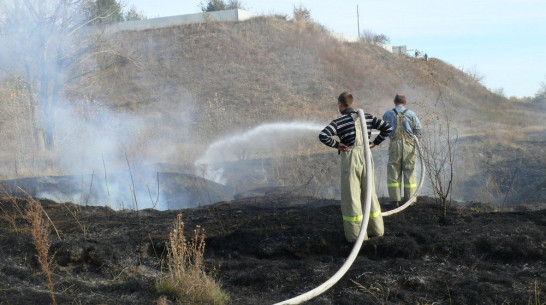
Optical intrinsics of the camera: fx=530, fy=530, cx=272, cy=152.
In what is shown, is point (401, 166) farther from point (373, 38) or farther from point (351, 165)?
point (373, 38)

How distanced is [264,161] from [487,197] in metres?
6.95

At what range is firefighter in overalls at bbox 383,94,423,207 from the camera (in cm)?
818

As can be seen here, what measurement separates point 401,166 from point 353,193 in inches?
110

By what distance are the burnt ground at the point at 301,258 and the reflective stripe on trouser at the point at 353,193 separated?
0.72ft

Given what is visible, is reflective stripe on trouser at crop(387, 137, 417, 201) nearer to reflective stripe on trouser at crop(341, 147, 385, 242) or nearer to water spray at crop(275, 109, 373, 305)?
reflective stripe on trouser at crop(341, 147, 385, 242)

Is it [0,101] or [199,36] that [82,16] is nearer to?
[0,101]

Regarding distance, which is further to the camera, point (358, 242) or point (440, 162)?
point (440, 162)

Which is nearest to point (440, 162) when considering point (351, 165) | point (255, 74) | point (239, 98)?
point (351, 165)

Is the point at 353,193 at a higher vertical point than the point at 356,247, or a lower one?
higher

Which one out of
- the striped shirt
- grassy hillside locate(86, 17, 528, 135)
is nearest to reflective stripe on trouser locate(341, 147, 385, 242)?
the striped shirt

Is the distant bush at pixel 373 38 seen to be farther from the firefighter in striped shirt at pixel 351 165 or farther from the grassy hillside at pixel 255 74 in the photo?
the firefighter in striped shirt at pixel 351 165

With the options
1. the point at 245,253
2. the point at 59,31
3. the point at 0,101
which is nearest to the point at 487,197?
the point at 245,253

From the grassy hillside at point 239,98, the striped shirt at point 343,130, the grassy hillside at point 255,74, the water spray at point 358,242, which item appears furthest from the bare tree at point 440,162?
the grassy hillside at point 255,74

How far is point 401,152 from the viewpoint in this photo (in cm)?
820
